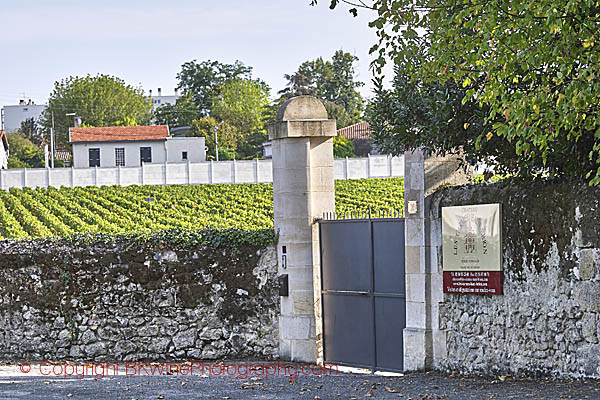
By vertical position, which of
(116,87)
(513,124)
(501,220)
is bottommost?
(501,220)

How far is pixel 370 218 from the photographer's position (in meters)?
12.4

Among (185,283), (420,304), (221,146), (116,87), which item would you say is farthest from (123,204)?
(116,87)

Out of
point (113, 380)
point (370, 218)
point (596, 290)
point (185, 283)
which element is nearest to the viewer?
point (596, 290)

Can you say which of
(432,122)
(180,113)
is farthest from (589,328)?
(180,113)

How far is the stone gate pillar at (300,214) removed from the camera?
1311cm

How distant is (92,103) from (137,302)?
277 feet

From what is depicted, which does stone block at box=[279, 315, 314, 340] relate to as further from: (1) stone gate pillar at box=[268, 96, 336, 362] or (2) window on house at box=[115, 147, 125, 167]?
(2) window on house at box=[115, 147, 125, 167]

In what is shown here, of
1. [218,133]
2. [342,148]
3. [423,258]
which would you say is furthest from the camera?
[218,133]

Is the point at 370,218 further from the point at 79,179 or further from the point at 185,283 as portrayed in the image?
the point at 79,179

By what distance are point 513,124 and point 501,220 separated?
7.83 feet

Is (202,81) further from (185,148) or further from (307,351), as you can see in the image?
(307,351)

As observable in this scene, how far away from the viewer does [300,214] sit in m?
13.1

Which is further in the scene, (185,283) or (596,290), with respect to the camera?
(185,283)

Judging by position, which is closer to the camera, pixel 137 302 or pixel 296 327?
pixel 296 327
